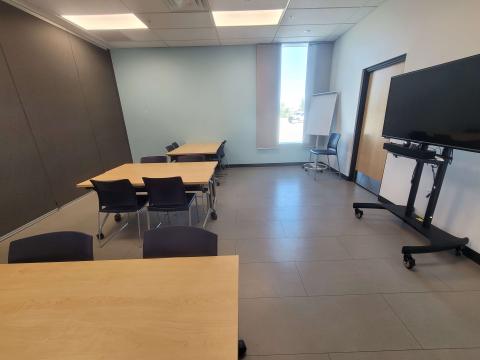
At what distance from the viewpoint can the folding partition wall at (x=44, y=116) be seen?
295cm

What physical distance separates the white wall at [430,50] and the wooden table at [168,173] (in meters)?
2.72

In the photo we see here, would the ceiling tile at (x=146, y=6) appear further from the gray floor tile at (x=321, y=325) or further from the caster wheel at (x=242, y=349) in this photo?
the caster wheel at (x=242, y=349)

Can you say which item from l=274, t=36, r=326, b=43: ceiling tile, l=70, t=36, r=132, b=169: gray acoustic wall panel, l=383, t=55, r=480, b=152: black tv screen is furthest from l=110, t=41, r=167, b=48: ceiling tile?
l=383, t=55, r=480, b=152: black tv screen

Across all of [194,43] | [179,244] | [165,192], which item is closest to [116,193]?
[165,192]

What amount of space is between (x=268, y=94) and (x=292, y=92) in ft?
2.09

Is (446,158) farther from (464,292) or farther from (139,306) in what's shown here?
(139,306)

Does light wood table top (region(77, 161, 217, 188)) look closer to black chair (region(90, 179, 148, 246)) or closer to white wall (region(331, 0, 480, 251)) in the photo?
black chair (region(90, 179, 148, 246))

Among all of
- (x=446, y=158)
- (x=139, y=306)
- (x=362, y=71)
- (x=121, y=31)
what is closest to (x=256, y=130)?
(x=362, y=71)

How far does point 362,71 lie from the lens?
392 centimetres

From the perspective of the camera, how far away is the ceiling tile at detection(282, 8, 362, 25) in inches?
135

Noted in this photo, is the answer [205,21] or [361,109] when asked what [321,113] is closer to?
[361,109]

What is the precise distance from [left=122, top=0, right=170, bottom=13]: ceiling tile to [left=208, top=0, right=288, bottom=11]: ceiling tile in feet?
2.34

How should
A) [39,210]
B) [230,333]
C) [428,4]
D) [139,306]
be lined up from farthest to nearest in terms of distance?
[39,210] → [428,4] → [139,306] → [230,333]

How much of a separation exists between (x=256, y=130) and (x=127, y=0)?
3560 millimetres
